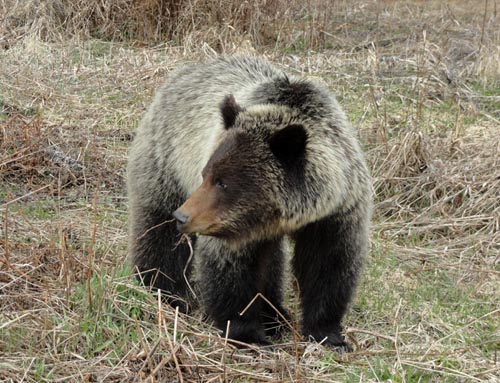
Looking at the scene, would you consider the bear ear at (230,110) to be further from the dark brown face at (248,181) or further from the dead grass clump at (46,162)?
the dead grass clump at (46,162)

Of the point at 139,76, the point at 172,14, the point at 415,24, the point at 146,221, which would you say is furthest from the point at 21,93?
the point at 415,24

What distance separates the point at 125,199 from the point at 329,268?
2859mm

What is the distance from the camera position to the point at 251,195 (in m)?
4.43

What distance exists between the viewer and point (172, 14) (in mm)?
11766

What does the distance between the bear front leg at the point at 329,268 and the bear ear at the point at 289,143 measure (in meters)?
0.45

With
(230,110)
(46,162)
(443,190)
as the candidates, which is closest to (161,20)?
(46,162)

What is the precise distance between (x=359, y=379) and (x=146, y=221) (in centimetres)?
194

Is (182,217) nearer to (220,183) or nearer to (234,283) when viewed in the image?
(220,183)

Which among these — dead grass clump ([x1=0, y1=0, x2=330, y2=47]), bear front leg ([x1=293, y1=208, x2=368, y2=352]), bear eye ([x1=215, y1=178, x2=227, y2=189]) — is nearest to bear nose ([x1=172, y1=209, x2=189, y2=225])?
bear eye ([x1=215, y1=178, x2=227, y2=189])

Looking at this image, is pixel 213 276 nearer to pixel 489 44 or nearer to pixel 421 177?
pixel 421 177

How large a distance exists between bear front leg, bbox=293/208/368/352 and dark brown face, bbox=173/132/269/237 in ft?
1.44

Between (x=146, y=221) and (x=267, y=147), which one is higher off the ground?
(x=267, y=147)

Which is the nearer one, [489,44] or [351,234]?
[351,234]

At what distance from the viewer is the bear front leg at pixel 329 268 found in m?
4.78
